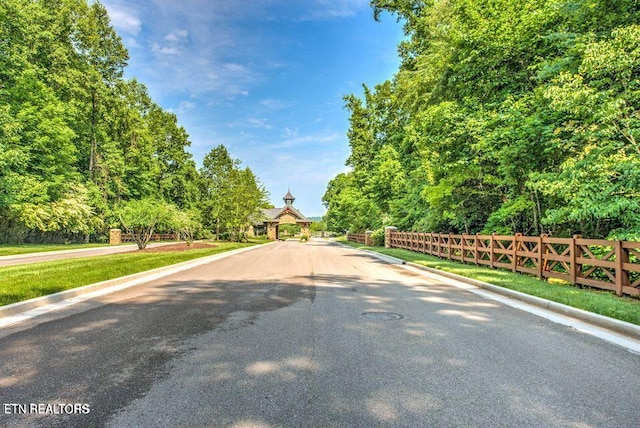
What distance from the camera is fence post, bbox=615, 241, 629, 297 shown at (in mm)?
7830

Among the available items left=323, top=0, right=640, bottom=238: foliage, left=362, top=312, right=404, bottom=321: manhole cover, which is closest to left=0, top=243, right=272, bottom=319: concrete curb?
left=362, top=312, right=404, bottom=321: manhole cover

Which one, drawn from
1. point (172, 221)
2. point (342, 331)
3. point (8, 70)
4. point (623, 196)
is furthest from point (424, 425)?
Result: point (8, 70)

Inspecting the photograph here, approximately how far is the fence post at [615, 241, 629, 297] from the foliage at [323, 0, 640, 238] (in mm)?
799

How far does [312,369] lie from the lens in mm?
3869

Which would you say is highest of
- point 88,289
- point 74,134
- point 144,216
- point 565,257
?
point 74,134

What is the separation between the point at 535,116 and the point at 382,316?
32.1ft

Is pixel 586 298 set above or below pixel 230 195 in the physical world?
below

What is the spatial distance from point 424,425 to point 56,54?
46399 mm

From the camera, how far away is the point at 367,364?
4055 millimetres

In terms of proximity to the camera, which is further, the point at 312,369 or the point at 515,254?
the point at 515,254

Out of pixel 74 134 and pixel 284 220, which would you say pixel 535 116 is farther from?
pixel 284 220

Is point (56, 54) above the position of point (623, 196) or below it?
above

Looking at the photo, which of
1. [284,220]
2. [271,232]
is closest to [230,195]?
[271,232]

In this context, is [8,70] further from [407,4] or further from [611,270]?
[611,270]
